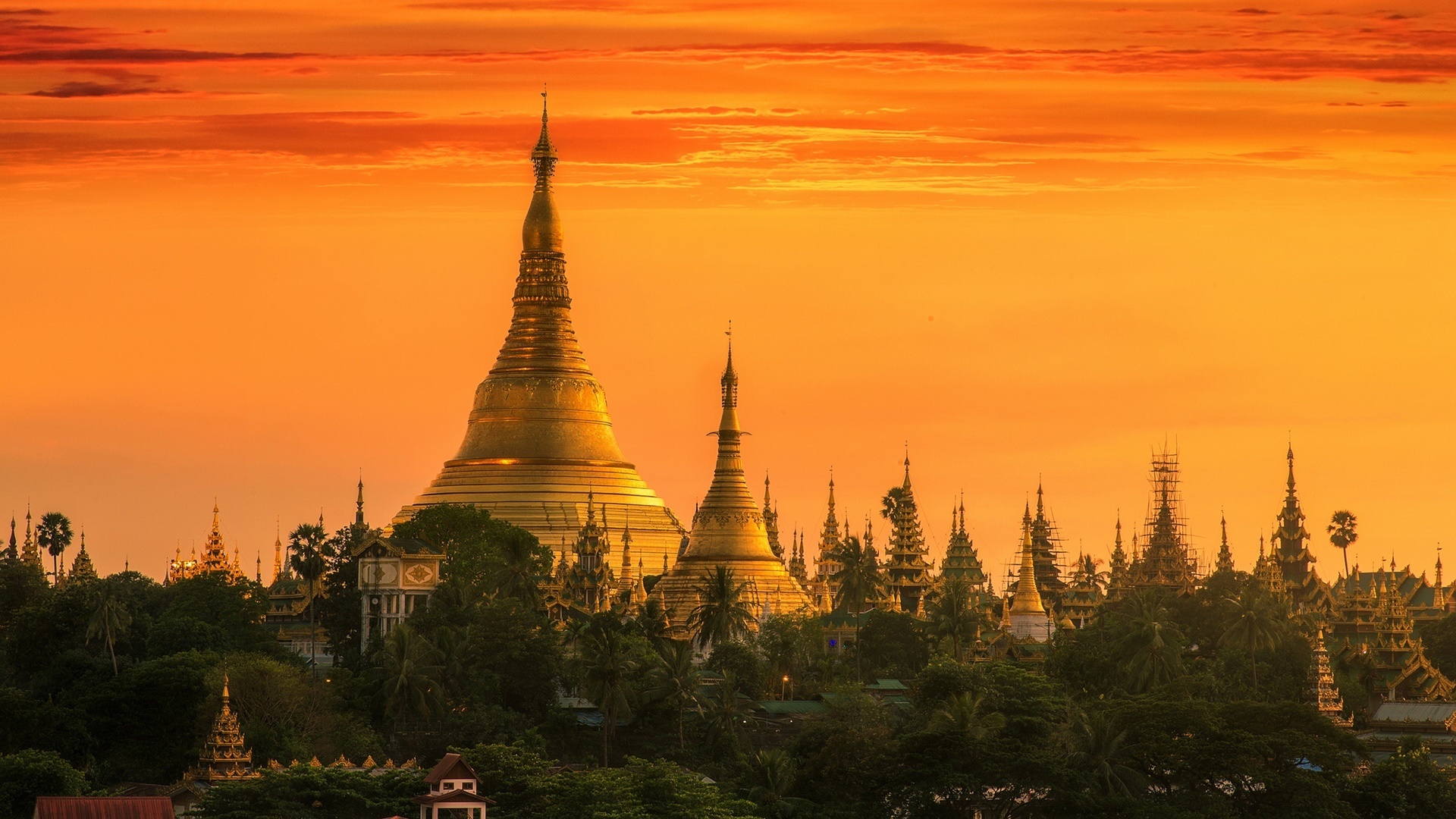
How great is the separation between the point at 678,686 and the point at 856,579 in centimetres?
4256

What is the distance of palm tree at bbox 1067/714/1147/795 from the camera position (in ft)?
292

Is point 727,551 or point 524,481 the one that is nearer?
point 727,551

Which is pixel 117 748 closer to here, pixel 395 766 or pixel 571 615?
pixel 395 766

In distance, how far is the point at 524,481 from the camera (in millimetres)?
135750

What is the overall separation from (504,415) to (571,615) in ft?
88.1

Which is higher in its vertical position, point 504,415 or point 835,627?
point 504,415

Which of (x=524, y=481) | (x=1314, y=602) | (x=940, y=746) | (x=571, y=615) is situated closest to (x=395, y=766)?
(x=940, y=746)

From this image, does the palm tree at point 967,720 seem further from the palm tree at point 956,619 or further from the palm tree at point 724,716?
the palm tree at point 956,619

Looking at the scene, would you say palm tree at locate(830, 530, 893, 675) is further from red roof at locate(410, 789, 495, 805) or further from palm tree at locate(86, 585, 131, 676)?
red roof at locate(410, 789, 495, 805)

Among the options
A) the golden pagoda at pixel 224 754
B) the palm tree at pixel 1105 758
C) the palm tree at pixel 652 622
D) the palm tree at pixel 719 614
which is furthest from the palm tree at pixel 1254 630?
the golden pagoda at pixel 224 754

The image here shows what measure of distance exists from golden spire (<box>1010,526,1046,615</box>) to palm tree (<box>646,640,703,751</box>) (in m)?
44.8

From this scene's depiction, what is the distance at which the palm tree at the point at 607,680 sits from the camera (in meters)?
94.8

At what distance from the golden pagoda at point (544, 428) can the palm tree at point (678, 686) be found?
37169 mm

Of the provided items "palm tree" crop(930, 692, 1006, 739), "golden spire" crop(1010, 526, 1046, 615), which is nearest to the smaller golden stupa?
"golden spire" crop(1010, 526, 1046, 615)
